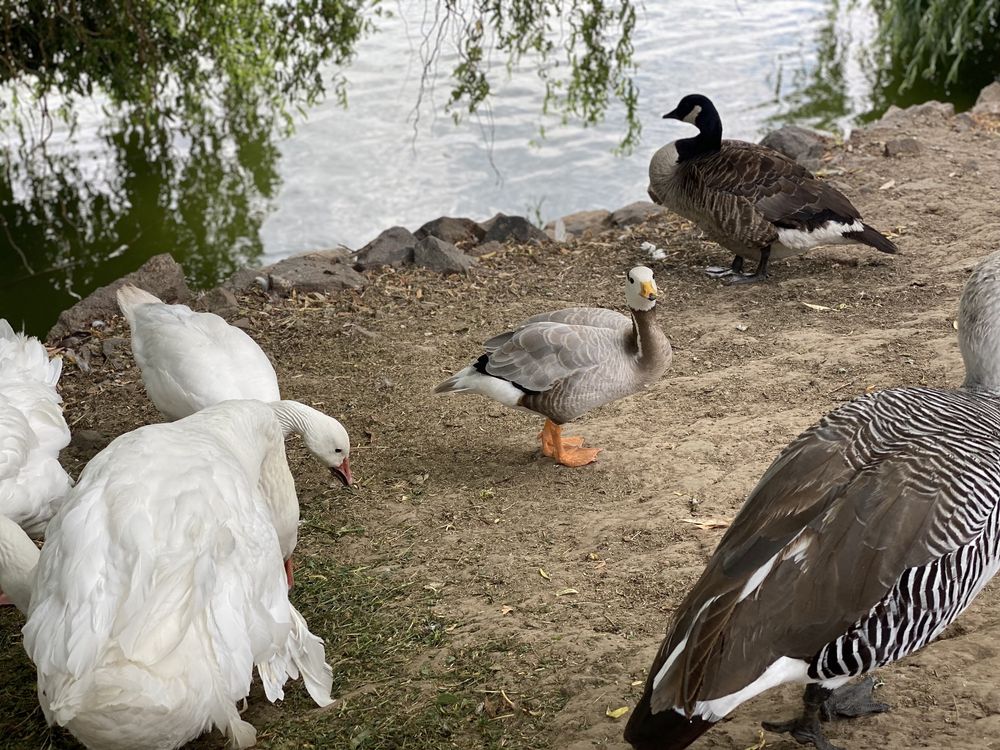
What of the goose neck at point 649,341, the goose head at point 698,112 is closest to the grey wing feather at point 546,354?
the goose neck at point 649,341

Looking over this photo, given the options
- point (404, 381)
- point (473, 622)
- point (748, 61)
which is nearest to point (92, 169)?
point (404, 381)

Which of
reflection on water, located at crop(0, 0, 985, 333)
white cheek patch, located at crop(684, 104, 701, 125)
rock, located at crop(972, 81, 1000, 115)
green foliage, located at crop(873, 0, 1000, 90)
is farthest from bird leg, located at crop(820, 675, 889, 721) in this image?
green foliage, located at crop(873, 0, 1000, 90)

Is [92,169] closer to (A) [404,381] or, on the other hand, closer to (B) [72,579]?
(A) [404,381]

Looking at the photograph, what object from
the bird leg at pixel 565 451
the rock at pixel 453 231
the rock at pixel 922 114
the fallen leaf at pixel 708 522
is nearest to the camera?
the fallen leaf at pixel 708 522

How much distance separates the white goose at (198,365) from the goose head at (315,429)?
→ 0.5 inches

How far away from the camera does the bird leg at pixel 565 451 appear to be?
589 cm

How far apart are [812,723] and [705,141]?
6.26 metres

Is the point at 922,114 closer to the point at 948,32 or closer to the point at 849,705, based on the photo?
the point at 948,32

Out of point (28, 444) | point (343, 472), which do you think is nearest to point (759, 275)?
point (343, 472)

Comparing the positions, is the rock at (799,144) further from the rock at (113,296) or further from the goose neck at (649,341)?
the rock at (113,296)

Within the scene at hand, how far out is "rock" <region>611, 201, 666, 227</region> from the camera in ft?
34.2

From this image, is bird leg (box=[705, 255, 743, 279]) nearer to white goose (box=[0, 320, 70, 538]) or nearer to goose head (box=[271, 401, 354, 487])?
goose head (box=[271, 401, 354, 487])

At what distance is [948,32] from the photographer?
13312mm

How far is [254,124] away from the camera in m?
14.2
